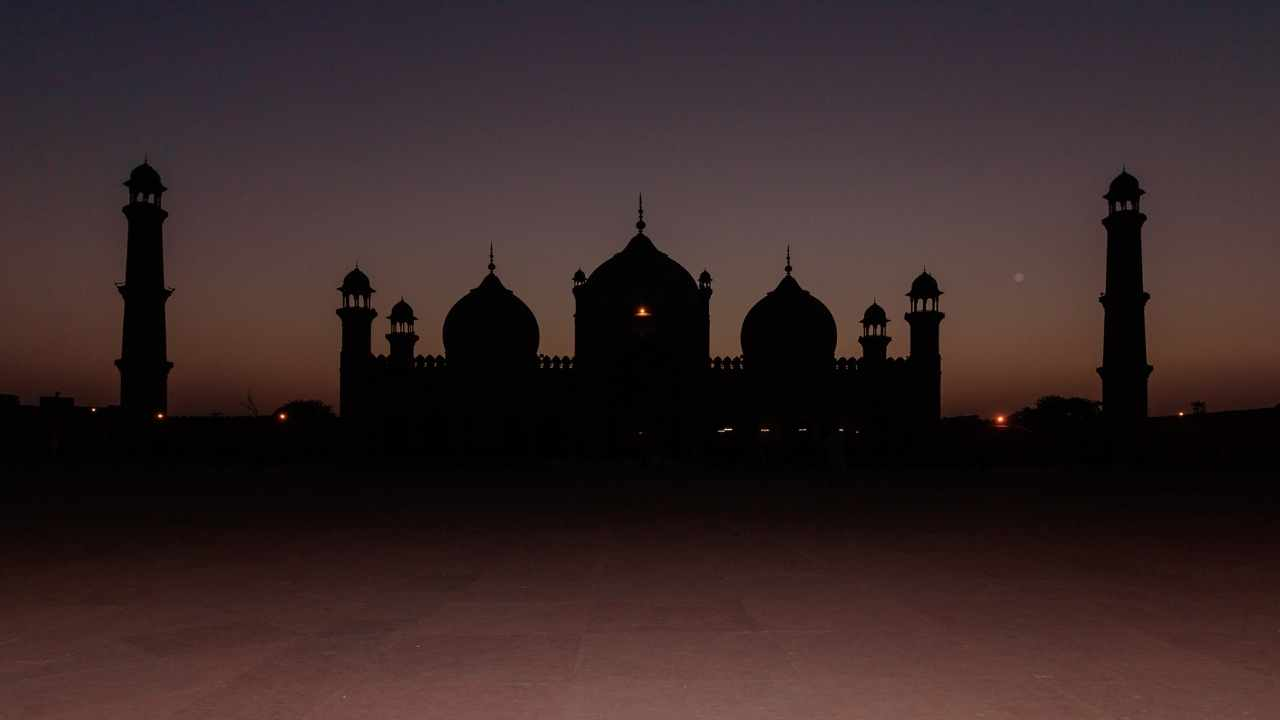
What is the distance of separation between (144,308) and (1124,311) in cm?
3156

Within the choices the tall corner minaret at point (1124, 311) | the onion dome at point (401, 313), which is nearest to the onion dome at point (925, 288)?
the tall corner minaret at point (1124, 311)

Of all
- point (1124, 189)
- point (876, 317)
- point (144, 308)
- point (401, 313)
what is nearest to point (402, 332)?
point (401, 313)

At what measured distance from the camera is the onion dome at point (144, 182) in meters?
29.5

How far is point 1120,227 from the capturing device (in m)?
29.2

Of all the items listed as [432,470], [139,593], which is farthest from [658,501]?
[432,470]

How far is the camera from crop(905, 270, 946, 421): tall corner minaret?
109ft

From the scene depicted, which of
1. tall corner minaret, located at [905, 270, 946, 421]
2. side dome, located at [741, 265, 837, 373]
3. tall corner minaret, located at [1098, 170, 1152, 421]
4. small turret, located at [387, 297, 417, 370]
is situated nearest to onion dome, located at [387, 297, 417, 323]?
small turret, located at [387, 297, 417, 370]

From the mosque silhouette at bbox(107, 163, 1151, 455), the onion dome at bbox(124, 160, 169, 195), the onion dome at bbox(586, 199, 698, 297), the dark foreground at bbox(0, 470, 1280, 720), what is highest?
the onion dome at bbox(124, 160, 169, 195)

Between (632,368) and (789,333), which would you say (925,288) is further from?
(632,368)

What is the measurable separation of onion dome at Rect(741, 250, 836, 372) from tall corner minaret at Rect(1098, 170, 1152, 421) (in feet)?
30.2

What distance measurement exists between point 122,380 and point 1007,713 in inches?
1211

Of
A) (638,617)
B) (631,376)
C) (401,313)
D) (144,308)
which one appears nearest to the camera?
(638,617)

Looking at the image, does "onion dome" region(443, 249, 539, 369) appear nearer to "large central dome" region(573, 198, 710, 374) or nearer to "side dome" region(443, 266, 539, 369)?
"side dome" region(443, 266, 539, 369)

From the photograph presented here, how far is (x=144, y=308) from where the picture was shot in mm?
28922
